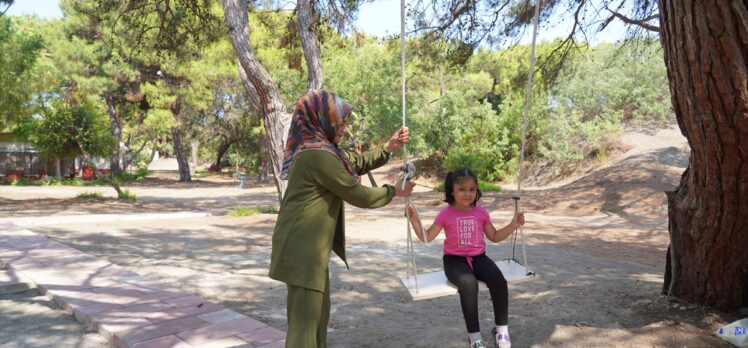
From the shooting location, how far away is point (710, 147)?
9.57 feet

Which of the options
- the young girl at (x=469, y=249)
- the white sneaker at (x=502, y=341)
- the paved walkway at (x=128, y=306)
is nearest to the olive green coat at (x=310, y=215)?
the young girl at (x=469, y=249)

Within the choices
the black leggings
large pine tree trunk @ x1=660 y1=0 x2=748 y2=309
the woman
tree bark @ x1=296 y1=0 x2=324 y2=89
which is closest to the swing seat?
the black leggings

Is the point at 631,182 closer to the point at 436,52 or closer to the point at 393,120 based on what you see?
the point at 436,52

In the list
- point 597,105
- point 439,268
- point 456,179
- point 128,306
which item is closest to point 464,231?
point 456,179

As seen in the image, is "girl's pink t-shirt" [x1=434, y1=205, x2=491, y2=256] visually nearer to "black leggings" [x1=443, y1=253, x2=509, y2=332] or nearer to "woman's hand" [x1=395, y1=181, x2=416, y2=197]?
"black leggings" [x1=443, y1=253, x2=509, y2=332]

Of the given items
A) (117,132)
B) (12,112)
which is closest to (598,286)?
(12,112)

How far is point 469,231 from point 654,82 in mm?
22029

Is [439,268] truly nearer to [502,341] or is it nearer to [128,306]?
[502,341]

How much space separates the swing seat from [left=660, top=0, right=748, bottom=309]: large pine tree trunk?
1.16 m

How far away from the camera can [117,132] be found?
29109mm

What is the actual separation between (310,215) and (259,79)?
8.06 metres

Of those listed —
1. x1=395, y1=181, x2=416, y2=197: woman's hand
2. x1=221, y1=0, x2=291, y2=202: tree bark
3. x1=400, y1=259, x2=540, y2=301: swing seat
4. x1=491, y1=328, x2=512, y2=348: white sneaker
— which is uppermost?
x1=221, y1=0, x2=291, y2=202: tree bark

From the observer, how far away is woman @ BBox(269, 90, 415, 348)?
239cm

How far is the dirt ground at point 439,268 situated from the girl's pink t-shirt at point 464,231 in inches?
24.9
